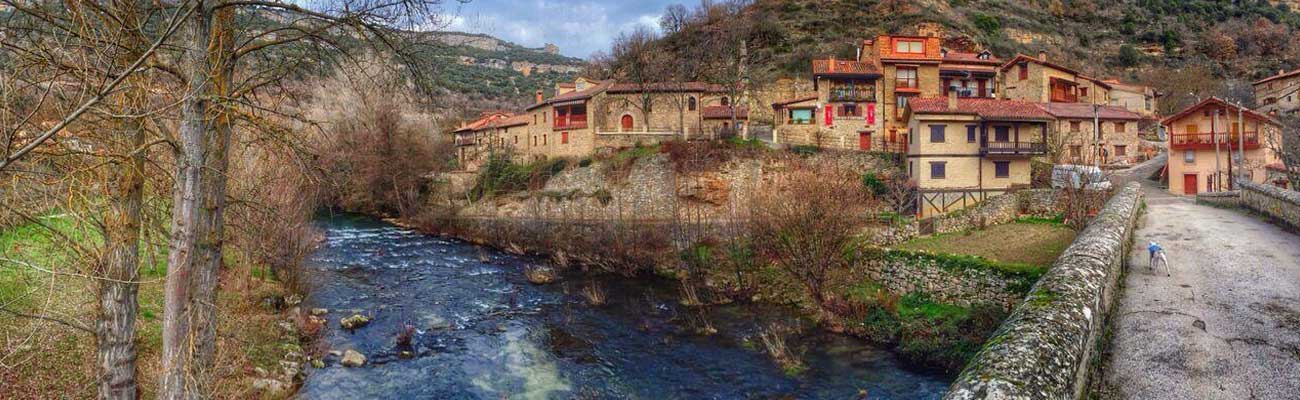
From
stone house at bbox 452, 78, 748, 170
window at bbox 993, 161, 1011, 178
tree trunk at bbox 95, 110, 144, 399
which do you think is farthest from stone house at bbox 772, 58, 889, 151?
tree trunk at bbox 95, 110, 144, 399

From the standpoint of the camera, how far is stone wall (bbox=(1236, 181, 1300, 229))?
14.5m

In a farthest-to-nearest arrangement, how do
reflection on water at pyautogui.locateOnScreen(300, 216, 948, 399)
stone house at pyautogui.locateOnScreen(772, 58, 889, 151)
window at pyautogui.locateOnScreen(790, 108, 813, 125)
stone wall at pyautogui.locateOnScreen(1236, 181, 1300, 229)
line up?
window at pyautogui.locateOnScreen(790, 108, 813, 125)
stone house at pyautogui.locateOnScreen(772, 58, 889, 151)
stone wall at pyautogui.locateOnScreen(1236, 181, 1300, 229)
reflection on water at pyautogui.locateOnScreen(300, 216, 948, 399)

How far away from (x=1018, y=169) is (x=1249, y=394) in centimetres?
2918

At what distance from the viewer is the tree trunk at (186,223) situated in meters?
5.09

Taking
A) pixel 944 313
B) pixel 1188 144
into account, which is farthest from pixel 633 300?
pixel 1188 144

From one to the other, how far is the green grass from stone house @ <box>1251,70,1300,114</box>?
148ft

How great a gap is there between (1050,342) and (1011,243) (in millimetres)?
17039

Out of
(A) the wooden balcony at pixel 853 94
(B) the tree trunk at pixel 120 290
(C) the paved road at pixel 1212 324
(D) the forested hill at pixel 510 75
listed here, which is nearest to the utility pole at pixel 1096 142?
(A) the wooden balcony at pixel 853 94

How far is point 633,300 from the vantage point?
21281mm

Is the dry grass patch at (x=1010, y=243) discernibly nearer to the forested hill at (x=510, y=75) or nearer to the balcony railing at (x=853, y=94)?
the balcony railing at (x=853, y=94)

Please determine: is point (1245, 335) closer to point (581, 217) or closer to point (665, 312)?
point (665, 312)

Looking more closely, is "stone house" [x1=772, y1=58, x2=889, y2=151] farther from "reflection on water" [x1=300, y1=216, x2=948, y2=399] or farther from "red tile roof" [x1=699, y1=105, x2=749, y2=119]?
"reflection on water" [x1=300, y1=216, x2=948, y2=399]

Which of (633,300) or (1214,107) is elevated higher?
(1214,107)

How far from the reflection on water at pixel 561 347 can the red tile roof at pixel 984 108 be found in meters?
16.8
